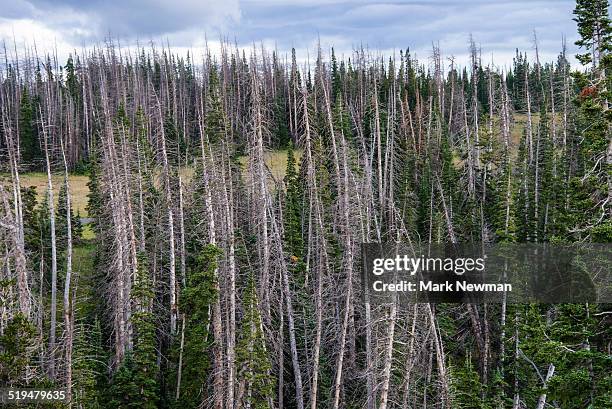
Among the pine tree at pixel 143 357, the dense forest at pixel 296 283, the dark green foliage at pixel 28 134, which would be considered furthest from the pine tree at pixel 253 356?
the dark green foliage at pixel 28 134

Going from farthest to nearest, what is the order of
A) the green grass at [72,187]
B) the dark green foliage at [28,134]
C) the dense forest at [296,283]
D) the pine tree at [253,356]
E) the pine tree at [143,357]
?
the dark green foliage at [28,134], the green grass at [72,187], the pine tree at [143,357], the pine tree at [253,356], the dense forest at [296,283]

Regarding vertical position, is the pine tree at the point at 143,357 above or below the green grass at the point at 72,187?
below

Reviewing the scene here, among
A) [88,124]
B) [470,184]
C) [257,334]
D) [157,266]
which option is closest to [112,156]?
[157,266]

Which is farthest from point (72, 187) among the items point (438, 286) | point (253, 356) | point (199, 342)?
point (253, 356)

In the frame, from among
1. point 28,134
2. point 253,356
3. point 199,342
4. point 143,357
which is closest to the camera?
point 253,356

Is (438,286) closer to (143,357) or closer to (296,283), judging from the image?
(296,283)

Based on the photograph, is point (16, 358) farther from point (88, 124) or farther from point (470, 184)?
point (88, 124)

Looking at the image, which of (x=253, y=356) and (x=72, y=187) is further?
(x=72, y=187)

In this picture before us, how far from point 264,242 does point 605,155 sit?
1501 centimetres

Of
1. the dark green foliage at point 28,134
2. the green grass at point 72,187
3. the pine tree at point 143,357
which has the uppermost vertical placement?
the dark green foliage at point 28,134

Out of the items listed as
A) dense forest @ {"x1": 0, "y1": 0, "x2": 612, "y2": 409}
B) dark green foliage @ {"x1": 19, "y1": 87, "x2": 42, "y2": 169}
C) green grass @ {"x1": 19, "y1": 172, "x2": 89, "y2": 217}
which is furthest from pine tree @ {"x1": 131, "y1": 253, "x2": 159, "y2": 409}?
dark green foliage @ {"x1": 19, "y1": 87, "x2": 42, "y2": 169}

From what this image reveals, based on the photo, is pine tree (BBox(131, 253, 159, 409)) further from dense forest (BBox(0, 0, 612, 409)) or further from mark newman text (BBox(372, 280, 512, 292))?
mark newman text (BBox(372, 280, 512, 292))

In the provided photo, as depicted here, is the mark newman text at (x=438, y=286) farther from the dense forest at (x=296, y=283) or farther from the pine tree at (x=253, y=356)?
the pine tree at (x=253, y=356)

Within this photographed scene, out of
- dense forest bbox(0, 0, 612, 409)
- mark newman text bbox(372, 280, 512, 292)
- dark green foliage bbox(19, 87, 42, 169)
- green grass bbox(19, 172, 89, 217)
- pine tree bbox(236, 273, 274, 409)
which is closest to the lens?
dense forest bbox(0, 0, 612, 409)
